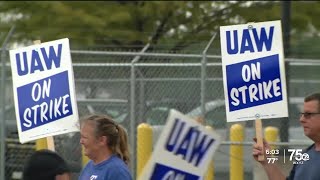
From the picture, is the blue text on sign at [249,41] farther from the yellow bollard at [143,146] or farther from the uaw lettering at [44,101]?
the yellow bollard at [143,146]

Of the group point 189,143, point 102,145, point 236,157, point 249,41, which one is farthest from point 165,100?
point 189,143

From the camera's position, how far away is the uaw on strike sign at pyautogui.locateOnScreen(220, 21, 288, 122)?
23.7 feet

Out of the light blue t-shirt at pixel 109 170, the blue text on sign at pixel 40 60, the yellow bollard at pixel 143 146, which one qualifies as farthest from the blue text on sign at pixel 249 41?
the yellow bollard at pixel 143 146

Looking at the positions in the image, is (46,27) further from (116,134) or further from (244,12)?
(116,134)

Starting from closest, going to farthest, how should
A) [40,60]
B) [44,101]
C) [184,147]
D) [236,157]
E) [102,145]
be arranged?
[184,147] < [102,145] < [44,101] < [40,60] < [236,157]

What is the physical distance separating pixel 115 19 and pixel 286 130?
25.5 ft

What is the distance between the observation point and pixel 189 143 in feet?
16.4

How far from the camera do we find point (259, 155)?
21.3ft

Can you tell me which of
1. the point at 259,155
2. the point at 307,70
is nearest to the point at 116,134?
the point at 259,155

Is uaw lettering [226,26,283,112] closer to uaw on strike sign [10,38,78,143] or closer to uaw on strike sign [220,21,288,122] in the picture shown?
uaw on strike sign [220,21,288,122]

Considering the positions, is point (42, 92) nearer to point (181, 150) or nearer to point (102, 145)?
point (102, 145)

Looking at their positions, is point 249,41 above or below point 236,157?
above

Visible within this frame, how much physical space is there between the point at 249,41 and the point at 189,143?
2693 mm

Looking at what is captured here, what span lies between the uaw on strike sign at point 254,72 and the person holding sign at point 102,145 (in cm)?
132
